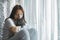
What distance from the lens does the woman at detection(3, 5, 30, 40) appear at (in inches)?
73.3

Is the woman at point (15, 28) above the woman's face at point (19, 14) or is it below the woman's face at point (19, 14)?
below

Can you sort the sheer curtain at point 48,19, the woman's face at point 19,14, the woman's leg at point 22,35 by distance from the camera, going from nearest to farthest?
the woman's leg at point 22,35 → the woman's face at point 19,14 → the sheer curtain at point 48,19

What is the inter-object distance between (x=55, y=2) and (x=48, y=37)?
523mm

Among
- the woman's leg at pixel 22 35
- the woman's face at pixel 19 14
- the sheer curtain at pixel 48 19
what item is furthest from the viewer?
the sheer curtain at pixel 48 19

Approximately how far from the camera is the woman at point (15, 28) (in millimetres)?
1861

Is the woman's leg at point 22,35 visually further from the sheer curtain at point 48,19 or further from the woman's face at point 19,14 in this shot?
the sheer curtain at point 48,19

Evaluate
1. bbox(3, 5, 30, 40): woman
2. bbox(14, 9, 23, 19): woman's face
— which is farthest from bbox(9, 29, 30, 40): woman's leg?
bbox(14, 9, 23, 19): woman's face

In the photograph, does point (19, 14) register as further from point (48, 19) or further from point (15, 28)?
point (48, 19)

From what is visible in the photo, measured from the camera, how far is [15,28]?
2012 mm

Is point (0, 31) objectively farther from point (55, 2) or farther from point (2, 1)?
point (55, 2)

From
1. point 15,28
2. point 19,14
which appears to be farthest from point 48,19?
point 15,28

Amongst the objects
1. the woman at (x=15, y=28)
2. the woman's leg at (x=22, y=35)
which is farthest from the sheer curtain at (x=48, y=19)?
the woman's leg at (x=22, y=35)

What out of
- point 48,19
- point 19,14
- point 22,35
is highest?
point 19,14

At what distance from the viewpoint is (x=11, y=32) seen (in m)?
2.01
